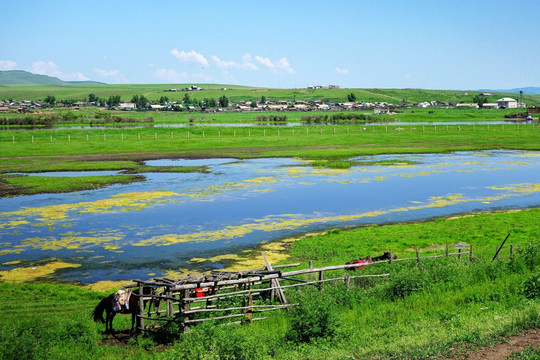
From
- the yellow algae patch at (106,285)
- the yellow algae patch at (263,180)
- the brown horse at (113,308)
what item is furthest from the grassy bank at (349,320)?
the yellow algae patch at (263,180)

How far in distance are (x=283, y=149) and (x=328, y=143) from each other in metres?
9.51

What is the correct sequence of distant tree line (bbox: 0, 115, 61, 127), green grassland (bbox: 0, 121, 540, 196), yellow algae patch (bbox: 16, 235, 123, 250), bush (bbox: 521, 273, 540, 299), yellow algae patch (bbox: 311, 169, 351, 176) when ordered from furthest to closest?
distant tree line (bbox: 0, 115, 61, 127)
green grassland (bbox: 0, 121, 540, 196)
yellow algae patch (bbox: 311, 169, 351, 176)
yellow algae patch (bbox: 16, 235, 123, 250)
bush (bbox: 521, 273, 540, 299)

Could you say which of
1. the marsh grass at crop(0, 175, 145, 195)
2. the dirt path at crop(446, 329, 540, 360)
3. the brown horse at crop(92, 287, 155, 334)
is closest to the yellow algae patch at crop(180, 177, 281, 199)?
the marsh grass at crop(0, 175, 145, 195)

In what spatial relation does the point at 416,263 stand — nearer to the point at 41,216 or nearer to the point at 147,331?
the point at 147,331

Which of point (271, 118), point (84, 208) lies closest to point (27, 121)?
point (271, 118)

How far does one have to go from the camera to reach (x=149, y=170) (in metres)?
58.2

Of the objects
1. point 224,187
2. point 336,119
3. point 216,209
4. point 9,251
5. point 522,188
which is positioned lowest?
point 9,251

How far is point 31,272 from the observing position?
25188mm

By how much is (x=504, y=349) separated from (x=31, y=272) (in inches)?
826

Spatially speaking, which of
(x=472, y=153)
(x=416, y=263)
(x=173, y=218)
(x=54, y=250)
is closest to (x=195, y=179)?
(x=173, y=218)

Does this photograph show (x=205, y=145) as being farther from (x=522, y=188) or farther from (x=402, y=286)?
(x=402, y=286)

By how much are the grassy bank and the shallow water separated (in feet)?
17.7

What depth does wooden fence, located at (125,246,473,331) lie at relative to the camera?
17219 millimetres

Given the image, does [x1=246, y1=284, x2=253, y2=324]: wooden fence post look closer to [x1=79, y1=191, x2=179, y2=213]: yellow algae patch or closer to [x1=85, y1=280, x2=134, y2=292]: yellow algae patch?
[x1=85, y1=280, x2=134, y2=292]: yellow algae patch
